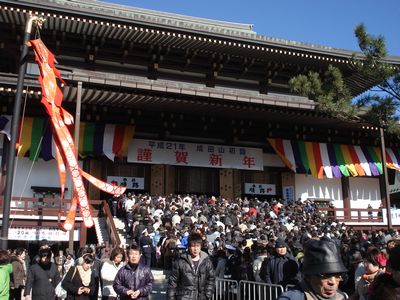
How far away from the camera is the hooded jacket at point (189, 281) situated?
4973 mm

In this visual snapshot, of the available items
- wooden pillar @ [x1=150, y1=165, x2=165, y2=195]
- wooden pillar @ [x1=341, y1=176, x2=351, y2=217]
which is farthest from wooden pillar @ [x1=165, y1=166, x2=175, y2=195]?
wooden pillar @ [x1=341, y1=176, x2=351, y2=217]

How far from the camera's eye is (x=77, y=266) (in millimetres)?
6180

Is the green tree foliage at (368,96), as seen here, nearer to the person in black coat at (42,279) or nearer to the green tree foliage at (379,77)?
the green tree foliage at (379,77)

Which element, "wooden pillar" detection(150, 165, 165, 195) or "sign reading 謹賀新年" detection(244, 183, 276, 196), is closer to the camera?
"wooden pillar" detection(150, 165, 165, 195)

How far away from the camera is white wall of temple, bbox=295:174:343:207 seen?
64.7 ft

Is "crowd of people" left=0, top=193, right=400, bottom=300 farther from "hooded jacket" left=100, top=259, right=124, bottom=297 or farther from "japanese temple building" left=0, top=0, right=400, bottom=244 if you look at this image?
"japanese temple building" left=0, top=0, right=400, bottom=244

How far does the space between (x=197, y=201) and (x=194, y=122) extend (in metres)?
3.57

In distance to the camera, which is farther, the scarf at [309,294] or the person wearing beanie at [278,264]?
the person wearing beanie at [278,264]

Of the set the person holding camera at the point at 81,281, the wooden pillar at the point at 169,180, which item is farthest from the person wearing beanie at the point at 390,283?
the wooden pillar at the point at 169,180

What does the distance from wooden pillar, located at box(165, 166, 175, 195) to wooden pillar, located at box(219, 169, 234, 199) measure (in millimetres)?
2065

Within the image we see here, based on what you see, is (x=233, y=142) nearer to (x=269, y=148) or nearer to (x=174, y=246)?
(x=269, y=148)

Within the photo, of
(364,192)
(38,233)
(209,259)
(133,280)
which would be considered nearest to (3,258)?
(133,280)

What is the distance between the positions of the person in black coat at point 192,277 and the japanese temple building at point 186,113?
9610 mm

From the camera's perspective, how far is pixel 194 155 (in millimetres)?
17938
